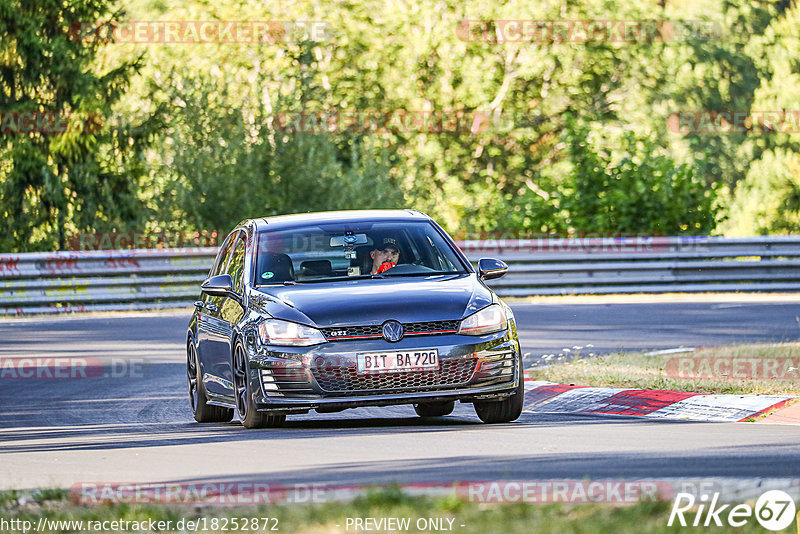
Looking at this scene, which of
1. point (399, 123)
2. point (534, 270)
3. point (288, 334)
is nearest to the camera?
point (288, 334)

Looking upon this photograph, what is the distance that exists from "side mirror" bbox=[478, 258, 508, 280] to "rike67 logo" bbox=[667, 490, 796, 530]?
4.93m

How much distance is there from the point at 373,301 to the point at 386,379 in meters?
0.55

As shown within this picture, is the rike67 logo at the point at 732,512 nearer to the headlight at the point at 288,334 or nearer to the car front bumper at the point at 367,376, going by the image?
the car front bumper at the point at 367,376

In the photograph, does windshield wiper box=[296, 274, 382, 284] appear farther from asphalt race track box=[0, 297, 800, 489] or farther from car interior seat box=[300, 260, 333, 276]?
asphalt race track box=[0, 297, 800, 489]

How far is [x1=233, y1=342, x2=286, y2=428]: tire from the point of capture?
410 inches

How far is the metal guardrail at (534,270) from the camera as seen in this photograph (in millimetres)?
25453

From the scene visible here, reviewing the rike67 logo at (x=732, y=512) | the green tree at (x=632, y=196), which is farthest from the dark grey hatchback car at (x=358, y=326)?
the green tree at (x=632, y=196)

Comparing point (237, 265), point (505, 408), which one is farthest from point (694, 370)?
point (237, 265)

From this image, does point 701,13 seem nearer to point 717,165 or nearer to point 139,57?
point 717,165

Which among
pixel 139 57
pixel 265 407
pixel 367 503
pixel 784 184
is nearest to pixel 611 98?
pixel 784 184

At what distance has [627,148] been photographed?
34.8 m

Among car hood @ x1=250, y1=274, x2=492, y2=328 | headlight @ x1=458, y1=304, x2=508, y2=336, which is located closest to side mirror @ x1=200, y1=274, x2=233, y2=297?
car hood @ x1=250, y1=274, x2=492, y2=328

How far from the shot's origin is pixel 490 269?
11.1 meters

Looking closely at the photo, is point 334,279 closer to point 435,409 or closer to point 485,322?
point 485,322
